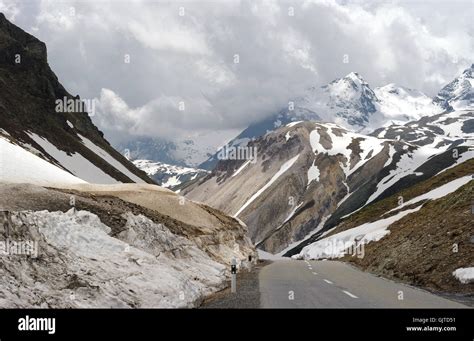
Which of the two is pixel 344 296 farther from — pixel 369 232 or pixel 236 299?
pixel 369 232

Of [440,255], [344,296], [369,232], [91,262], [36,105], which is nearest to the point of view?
[91,262]

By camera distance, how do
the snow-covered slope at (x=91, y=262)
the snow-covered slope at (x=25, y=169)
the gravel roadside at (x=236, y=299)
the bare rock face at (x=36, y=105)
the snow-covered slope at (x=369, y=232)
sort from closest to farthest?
the snow-covered slope at (x=91, y=262) < the gravel roadside at (x=236, y=299) < the snow-covered slope at (x=25, y=169) < the snow-covered slope at (x=369, y=232) < the bare rock face at (x=36, y=105)

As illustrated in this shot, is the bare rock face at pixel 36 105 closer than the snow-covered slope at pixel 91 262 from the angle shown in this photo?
No

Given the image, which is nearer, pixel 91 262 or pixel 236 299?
pixel 91 262

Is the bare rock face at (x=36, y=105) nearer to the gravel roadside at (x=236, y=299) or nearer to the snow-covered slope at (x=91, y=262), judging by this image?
the snow-covered slope at (x=91, y=262)

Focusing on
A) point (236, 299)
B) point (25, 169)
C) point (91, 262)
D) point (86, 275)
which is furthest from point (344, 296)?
point (25, 169)

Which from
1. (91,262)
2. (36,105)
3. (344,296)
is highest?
(36,105)

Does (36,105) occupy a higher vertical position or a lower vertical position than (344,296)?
higher

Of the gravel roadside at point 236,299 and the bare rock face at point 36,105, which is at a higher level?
the bare rock face at point 36,105

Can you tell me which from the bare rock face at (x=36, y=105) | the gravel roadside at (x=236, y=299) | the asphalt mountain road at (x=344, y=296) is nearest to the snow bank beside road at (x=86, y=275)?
the gravel roadside at (x=236, y=299)

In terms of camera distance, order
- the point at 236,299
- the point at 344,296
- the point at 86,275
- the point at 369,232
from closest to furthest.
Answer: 1. the point at 86,275
2. the point at 236,299
3. the point at 344,296
4. the point at 369,232
